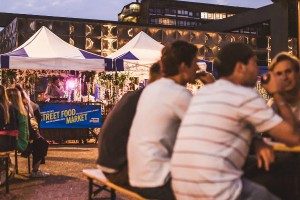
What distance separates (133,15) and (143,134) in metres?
74.7

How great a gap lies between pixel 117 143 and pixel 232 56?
1304 millimetres

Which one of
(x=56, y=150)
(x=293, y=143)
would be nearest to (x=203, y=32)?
(x=56, y=150)

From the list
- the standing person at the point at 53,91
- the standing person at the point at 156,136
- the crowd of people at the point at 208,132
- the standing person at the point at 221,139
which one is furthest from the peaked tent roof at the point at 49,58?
the standing person at the point at 221,139

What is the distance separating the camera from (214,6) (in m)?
82.2

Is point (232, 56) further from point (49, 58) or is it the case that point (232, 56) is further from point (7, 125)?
point (49, 58)

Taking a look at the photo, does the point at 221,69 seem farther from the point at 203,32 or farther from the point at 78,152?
the point at 203,32

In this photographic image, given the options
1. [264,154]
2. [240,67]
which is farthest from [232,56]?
[264,154]

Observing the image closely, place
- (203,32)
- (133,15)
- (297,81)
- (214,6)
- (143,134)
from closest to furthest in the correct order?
(143,134), (297,81), (203,32), (133,15), (214,6)

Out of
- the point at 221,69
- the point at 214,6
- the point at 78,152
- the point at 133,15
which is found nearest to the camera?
the point at 221,69

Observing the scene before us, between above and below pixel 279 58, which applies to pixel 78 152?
below

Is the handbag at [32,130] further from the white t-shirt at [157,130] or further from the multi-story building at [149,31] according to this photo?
the multi-story building at [149,31]

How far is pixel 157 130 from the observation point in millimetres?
3000

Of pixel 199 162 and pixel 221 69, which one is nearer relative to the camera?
pixel 199 162

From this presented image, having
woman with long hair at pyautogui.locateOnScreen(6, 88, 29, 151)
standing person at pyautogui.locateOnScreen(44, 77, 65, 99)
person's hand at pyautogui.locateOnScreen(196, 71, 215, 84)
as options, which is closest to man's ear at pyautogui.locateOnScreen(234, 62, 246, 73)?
person's hand at pyautogui.locateOnScreen(196, 71, 215, 84)
